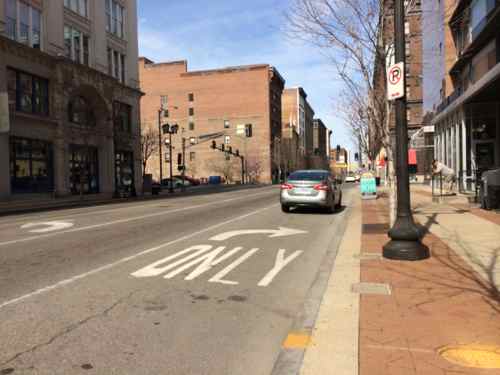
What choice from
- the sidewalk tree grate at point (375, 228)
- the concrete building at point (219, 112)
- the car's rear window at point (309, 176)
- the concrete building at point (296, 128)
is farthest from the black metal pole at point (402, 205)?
the concrete building at point (296, 128)

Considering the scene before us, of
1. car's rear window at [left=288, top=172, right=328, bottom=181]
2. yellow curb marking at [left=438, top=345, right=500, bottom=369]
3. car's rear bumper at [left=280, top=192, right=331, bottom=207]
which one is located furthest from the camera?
car's rear window at [left=288, top=172, right=328, bottom=181]

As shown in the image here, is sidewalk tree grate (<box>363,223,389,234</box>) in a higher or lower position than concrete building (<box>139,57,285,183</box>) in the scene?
lower

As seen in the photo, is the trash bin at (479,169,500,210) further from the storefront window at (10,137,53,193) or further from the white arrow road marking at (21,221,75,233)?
the storefront window at (10,137,53,193)

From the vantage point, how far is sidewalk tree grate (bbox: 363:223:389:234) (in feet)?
39.1

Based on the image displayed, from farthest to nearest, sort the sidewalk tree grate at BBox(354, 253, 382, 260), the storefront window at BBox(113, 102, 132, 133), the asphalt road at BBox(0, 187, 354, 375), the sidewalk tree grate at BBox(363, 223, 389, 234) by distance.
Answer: the storefront window at BBox(113, 102, 132, 133) → the sidewalk tree grate at BBox(363, 223, 389, 234) → the sidewalk tree grate at BBox(354, 253, 382, 260) → the asphalt road at BBox(0, 187, 354, 375)

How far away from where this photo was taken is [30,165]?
30.8 m

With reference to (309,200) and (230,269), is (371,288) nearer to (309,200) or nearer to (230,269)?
(230,269)

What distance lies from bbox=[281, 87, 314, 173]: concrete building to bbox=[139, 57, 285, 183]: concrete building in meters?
6.58

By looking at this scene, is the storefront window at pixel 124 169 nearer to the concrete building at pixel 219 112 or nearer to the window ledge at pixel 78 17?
the window ledge at pixel 78 17

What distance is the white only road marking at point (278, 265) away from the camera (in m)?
7.03

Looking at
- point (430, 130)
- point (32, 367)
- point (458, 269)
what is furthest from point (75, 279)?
point (430, 130)

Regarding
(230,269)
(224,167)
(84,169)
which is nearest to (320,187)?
(230,269)

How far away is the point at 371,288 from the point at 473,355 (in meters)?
2.25

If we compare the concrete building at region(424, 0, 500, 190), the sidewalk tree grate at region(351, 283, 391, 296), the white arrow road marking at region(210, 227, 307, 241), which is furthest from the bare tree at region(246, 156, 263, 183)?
the sidewalk tree grate at region(351, 283, 391, 296)
